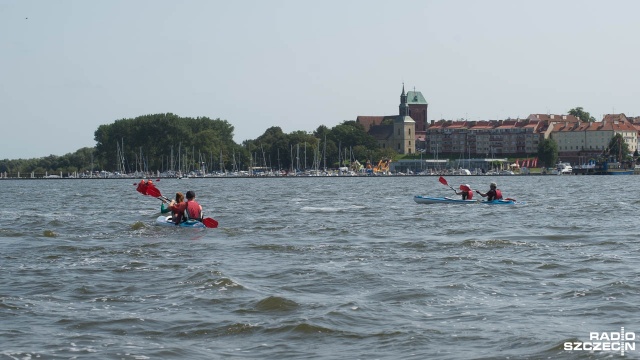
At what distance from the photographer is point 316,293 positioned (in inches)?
678

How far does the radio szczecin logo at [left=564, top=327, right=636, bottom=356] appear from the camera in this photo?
12484mm

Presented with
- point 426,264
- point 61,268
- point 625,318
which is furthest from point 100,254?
point 625,318

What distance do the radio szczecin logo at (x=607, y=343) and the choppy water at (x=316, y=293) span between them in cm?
15

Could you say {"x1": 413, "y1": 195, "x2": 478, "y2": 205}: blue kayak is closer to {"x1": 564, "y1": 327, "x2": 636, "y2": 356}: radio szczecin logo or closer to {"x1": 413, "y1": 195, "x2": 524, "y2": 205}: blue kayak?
{"x1": 413, "y1": 195, "x2": 524, "y2": 205}: blue kayak

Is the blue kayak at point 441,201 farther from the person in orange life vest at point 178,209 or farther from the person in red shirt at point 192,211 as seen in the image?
the person in orange life vest at point 178,209

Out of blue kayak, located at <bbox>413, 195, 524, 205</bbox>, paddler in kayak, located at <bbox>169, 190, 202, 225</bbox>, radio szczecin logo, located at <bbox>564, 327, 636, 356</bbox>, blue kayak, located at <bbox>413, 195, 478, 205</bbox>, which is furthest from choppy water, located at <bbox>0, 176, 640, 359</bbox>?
blue kayak, located at <bbox>413, 195, 478, 205</bbox>

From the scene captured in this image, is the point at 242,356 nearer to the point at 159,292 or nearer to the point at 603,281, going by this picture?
the point at 159,292

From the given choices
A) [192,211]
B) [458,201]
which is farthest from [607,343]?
[458,201]

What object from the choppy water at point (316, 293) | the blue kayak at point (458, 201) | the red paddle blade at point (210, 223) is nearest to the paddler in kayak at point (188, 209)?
the red paddle blade at point (210, 223)

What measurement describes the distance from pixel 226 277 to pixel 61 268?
4375 millimetres

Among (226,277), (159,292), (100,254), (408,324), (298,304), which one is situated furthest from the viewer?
(100,254)

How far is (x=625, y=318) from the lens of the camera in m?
14.5

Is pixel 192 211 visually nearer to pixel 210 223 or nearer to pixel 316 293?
pixel 210 223

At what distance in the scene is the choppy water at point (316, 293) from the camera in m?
13.1
